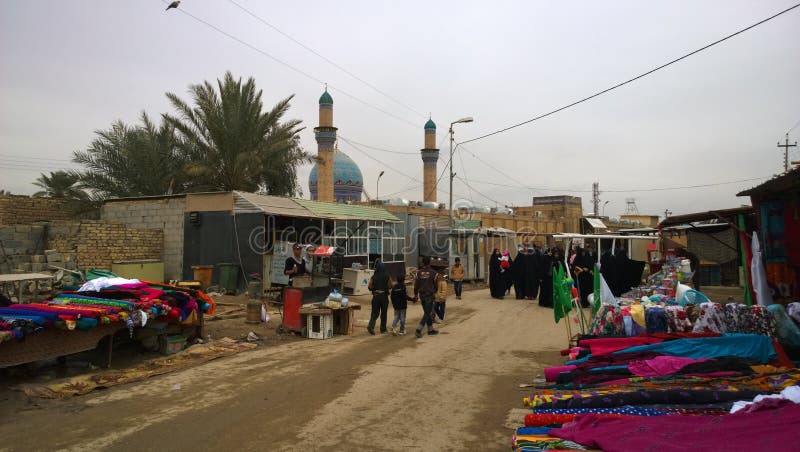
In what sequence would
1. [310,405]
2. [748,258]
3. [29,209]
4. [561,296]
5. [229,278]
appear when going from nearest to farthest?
[310,405] → [748,258] → [561,296] → [229,278] → [29,209]

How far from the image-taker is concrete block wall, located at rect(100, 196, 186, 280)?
16.5 metres

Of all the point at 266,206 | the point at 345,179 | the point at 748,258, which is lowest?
the point at 748,258

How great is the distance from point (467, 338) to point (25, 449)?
7113mm

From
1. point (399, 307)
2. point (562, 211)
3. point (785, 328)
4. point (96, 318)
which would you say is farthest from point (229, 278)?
Answer: point (562, 211)

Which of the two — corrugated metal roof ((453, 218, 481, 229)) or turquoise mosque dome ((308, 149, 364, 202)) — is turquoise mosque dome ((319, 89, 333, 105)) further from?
corrugated metal roof ((453, 218, 481, 229))

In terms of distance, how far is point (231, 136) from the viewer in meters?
18.9

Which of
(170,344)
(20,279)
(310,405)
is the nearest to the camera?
(310,405)

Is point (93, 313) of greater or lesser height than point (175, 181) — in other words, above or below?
below

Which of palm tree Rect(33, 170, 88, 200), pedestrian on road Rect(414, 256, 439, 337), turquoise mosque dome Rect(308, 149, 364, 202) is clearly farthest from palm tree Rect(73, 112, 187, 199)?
turquoise mosque dome Rect(308, 149, 364, 202)

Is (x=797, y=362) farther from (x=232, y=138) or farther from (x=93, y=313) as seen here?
(x=232, y=138)

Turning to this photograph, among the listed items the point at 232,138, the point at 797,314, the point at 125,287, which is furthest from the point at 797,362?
the point at 232,138

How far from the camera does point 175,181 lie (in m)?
20.7

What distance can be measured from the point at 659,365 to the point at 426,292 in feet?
18.6

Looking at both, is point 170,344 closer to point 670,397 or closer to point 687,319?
point 670,397
